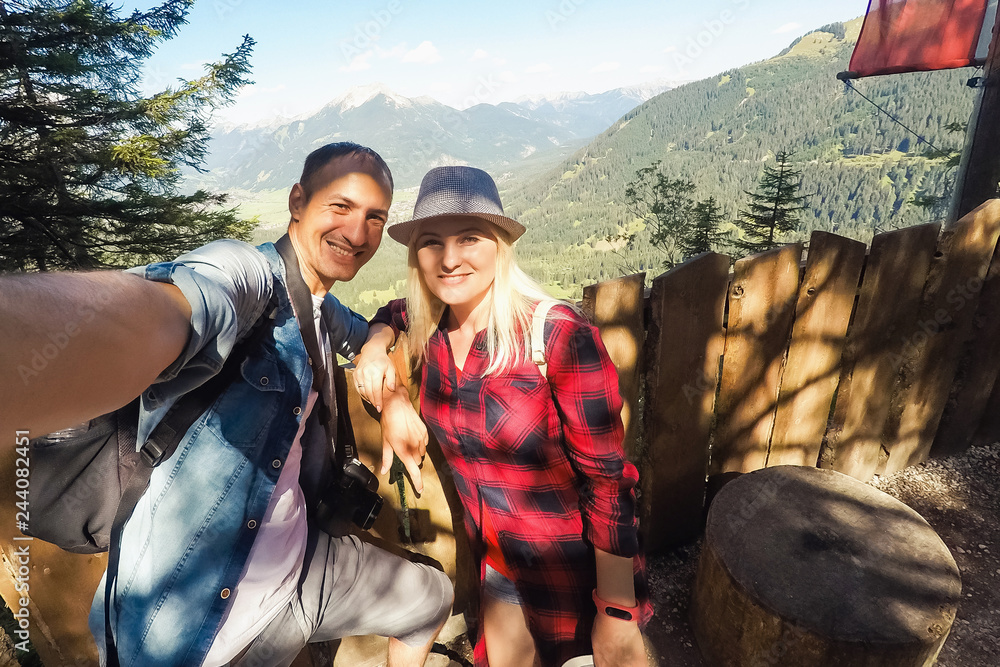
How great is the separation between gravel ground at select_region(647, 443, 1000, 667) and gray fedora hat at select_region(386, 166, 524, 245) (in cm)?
221

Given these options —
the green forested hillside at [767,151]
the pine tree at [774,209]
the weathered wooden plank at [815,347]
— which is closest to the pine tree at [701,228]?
the pine tree at [774,209]

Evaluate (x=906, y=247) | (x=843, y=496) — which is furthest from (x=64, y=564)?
(x=906, y=247)

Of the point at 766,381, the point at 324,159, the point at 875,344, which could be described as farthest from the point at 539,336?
the point at 875,344

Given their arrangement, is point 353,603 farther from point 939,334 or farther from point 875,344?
point 939,334

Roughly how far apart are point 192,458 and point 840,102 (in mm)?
121435

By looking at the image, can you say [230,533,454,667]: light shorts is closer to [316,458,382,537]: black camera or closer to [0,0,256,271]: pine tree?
[316,458,382,537]: black camera

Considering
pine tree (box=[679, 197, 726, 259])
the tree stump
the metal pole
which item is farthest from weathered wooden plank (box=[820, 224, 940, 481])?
pine tree (box=[679, 197, 726, 259])

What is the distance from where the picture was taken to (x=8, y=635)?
Answer: 163 centimetres

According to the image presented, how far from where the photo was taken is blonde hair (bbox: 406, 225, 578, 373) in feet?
4.57

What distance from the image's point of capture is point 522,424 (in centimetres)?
142

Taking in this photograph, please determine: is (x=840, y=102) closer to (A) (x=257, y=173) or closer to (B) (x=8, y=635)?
(B) (x=8, y=635)

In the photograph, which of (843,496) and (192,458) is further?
(843,496)

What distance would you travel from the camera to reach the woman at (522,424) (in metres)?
1.36

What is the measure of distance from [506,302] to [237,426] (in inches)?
32.5
